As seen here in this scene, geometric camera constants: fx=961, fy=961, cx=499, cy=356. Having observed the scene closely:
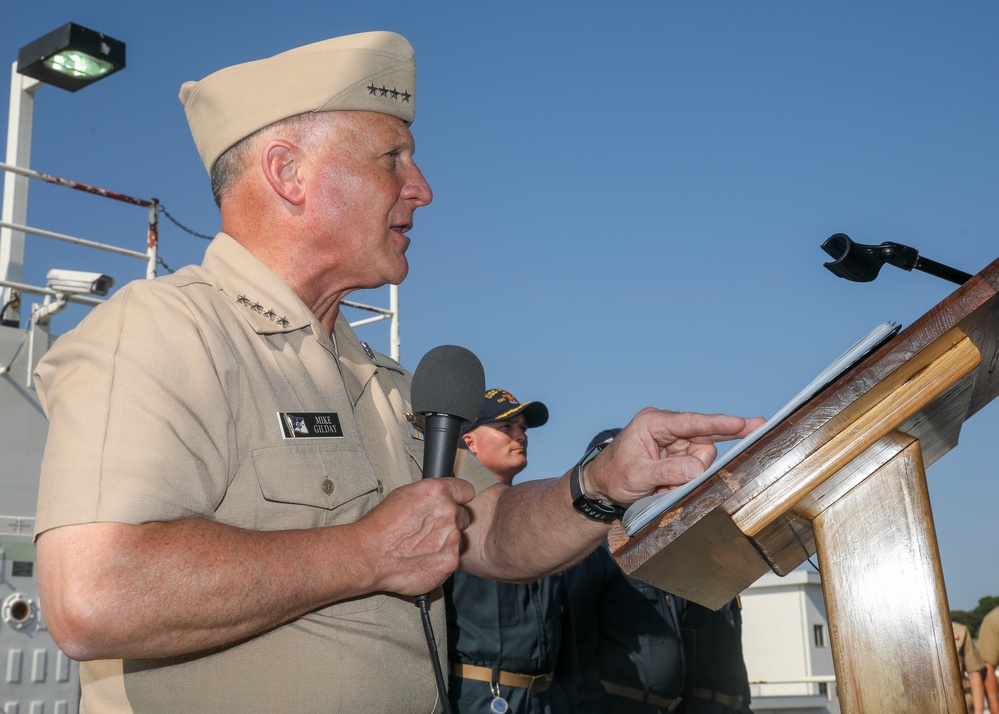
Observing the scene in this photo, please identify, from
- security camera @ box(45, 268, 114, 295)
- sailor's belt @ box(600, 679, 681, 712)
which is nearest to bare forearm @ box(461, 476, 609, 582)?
sailor's belt @ box(600, 679, 681, 712)

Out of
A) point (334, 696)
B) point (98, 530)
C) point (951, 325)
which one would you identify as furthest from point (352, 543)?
point (951, 325)

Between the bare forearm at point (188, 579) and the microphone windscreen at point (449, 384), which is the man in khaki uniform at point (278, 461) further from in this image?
the microphone windscreen at point (449, 384)

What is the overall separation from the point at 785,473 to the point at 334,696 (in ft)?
2.89

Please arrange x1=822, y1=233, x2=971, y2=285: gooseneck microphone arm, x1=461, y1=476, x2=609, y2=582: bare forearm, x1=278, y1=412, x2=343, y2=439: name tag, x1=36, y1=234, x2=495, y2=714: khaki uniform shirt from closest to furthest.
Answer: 1. x1=36, y1=234, x2=495, y2=714: khaki uniform shirt
2. x1=822, y1=233, x2=971, y2=285: gooseneck microphone arm
3. x1=278, y1=412, x2=343, y2=439: name tag
4. x1=461, y1=476, x2=609, y2=582: bare forearm

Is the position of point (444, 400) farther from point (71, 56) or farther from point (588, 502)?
point (71, 56)

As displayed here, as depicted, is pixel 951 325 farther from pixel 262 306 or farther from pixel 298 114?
pixel 298 114

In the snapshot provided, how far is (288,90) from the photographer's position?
2166 millimetres

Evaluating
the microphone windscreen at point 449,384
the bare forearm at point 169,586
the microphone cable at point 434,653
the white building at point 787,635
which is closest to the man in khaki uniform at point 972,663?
the white building at point 787,635

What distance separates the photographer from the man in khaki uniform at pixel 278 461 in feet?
4.78

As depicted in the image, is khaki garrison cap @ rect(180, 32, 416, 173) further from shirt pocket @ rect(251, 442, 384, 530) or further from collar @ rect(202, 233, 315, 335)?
shirt pocket @ rect(251, 442, 384, 530)

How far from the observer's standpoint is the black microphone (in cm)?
189

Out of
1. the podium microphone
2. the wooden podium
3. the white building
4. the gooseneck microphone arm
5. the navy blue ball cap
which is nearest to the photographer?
the wooden podium

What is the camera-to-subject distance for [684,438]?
1.70 m

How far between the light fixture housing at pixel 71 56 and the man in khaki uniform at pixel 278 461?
14.5 ft
